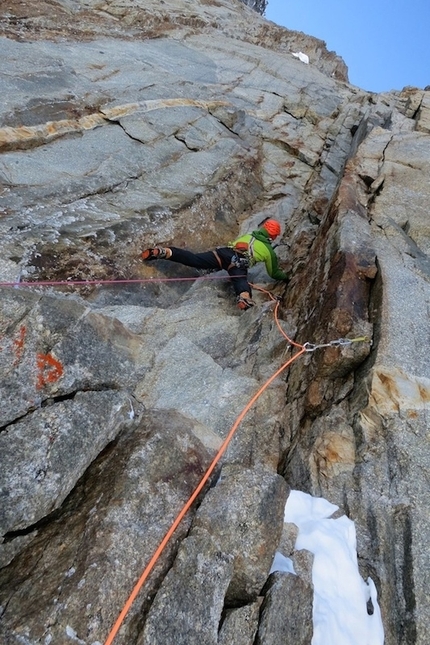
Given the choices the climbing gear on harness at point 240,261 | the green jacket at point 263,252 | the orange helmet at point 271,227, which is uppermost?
the orange helmet at point 271,227

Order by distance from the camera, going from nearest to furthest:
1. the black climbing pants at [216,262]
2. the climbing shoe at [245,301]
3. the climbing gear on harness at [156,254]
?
the climbing shoe at [245,301] → the climbing gear on harness at [156,254] → the black climbing pants at [216,262]

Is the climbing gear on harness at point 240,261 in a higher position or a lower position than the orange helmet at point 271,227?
lower

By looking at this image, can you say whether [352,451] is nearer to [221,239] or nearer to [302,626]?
[302,626]

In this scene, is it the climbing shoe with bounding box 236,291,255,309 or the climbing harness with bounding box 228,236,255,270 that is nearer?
the climbing shoe with bounding box 236,291,255,309

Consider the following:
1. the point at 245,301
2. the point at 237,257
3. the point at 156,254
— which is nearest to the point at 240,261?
the point at 237,257

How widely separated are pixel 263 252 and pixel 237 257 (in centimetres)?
51

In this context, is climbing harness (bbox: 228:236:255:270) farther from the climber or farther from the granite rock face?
the granite rock face

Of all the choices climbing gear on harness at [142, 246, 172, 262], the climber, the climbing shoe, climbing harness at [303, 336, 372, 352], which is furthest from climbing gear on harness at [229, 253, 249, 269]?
climbing harness at [303, 336, 372, 352]

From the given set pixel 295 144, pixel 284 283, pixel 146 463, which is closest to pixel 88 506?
pixel 146 463

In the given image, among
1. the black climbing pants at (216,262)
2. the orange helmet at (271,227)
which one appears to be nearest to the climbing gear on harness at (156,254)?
the black climbing pants at (216,262)

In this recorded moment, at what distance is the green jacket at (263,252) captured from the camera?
8.17 meters

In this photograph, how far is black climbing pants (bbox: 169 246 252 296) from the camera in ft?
26.6

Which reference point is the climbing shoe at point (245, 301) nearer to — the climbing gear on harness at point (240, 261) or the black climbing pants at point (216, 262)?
the black climbing pants at point (216, 262)

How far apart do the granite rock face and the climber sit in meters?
0.30
